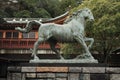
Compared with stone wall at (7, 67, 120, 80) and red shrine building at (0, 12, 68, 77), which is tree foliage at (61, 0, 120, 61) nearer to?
stone wall at (7, 67, 120, 80)

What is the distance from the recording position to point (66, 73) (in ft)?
33.3

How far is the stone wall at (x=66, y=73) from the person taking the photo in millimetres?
10086

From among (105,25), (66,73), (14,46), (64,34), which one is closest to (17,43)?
(14,46)

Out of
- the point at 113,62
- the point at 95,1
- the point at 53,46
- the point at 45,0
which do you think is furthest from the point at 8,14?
the point at 53,46

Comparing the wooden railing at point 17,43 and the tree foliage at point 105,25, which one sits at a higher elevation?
the tree foliage at point 105,25

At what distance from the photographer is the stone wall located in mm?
10086

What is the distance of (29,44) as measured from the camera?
29.4 metres

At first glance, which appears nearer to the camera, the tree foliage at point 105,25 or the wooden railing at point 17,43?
the tree foliage at point 105,25

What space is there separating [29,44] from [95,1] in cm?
1108

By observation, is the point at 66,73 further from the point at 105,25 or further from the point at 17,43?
the point at 17,43

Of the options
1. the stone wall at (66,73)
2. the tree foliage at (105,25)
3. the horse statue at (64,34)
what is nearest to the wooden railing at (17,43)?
the tree foliage at (105,25)

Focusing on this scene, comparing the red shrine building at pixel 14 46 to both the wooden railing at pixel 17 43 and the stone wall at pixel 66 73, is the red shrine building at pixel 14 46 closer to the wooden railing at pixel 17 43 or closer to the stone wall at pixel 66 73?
the wooden railing at pixel 17 43

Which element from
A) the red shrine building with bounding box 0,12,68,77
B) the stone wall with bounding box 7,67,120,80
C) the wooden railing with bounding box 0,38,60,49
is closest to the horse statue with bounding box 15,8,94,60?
the stone wall with bounding box 7,67,120,80

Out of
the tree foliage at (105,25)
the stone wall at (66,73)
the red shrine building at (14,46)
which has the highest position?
the tree foliage at (105,25)
